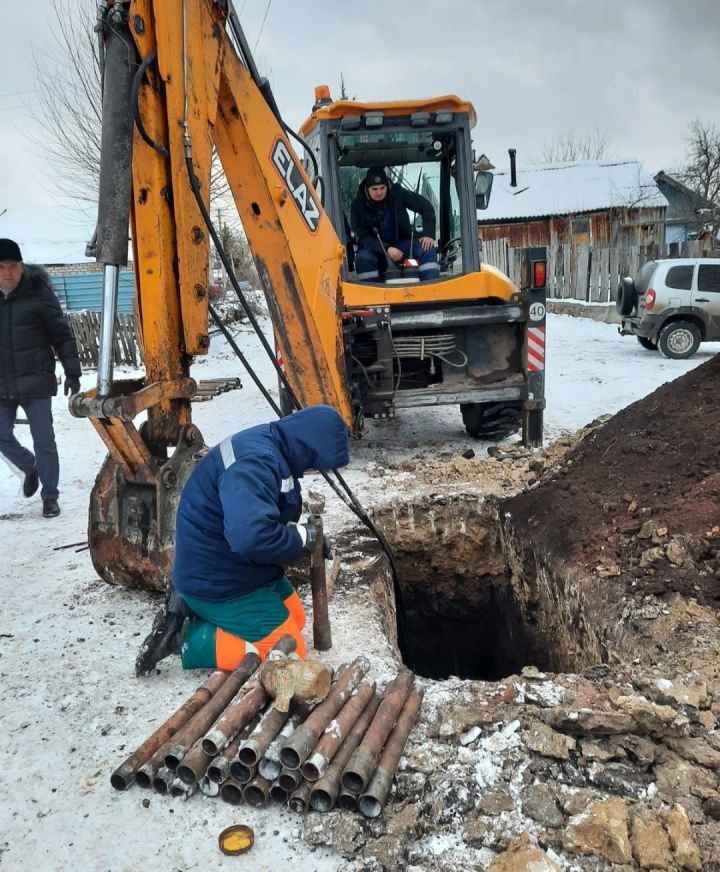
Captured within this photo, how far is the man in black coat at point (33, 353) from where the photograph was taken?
5.19 metres

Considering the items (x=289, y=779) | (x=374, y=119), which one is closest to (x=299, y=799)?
(x=289, y=779)

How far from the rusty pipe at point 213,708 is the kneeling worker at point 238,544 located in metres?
0.15

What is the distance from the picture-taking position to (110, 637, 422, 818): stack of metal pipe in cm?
223

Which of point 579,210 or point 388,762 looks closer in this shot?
point 388,762

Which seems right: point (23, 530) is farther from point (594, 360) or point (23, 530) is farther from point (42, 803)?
point (594, 360)

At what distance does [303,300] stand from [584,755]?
3.20m

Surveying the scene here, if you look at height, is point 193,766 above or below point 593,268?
below

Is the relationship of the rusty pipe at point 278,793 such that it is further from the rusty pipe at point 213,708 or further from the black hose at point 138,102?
the black hose at point 138,102

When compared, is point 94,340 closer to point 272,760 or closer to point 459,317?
point 459,317

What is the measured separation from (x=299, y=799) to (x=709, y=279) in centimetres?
1148

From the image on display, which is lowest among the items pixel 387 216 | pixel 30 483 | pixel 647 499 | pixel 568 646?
pixel 568 646

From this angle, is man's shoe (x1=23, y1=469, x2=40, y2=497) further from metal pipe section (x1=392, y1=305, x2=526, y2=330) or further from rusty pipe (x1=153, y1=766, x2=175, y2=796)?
rusty pipe (x1=153, y1=766, x2=175, y2=796)

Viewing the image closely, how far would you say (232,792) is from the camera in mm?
2289

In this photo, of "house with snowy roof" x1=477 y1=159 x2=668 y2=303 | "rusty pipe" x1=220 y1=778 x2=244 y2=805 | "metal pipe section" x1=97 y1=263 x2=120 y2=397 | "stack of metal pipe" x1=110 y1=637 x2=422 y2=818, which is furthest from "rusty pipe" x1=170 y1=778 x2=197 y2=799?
"house with snowy roof" x1=477 y1=159 x2=668 y2=303
